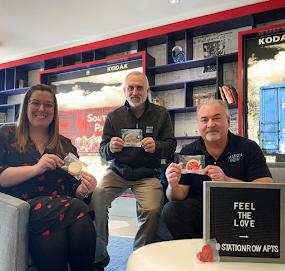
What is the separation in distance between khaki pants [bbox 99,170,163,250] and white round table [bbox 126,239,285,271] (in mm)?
881

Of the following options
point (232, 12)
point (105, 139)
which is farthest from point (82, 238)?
point (232, 12)

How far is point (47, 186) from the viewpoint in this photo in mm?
1527

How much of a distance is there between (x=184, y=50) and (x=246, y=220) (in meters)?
3.57

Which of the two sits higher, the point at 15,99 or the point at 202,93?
the point at 15,99

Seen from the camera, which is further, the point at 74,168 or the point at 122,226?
the point at 122,226

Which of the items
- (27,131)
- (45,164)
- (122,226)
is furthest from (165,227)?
(122,226)

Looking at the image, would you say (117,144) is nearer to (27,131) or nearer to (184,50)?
(27,131)

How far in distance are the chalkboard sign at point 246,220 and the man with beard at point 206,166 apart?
0.57m

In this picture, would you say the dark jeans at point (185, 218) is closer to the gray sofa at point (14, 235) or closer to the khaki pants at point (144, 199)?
the khaki pants at point (144, 199)

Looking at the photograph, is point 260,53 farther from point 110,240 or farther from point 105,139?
point 110,240

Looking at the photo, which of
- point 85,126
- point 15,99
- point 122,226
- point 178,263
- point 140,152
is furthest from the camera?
point 15,99

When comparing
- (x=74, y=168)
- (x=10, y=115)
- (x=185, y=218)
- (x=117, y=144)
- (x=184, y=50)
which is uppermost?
(x=184, y=50)

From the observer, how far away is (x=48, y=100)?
166cm

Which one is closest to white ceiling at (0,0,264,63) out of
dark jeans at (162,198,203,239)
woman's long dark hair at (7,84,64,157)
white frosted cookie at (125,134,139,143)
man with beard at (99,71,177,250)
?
man with beard at (99,71,177,250)
